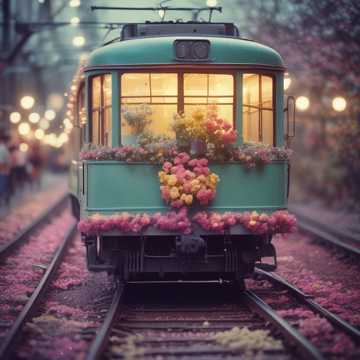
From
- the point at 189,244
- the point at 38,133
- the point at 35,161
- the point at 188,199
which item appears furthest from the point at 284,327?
the point at 35,161

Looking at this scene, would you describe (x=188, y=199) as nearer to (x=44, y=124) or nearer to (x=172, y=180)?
(x=172, y=180)

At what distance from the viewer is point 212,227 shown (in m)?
9.53

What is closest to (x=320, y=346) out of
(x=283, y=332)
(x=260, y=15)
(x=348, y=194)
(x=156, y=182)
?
(x=283, y=332)

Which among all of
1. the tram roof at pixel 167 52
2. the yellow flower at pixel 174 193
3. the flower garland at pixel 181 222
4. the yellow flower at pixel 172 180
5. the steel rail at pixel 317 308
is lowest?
the steel rail at pixel 317 308

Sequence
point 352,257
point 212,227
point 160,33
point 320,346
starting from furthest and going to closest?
1. point 352,257
2. point 160,33
3. point 212,227
4. point 320,346

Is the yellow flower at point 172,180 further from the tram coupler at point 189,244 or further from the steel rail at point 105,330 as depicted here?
the steel rail at point 105,330

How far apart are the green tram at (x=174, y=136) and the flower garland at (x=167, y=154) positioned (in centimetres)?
6

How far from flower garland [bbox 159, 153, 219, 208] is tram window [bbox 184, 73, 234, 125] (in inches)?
30.2

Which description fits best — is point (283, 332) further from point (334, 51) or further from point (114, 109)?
point (334, 51)

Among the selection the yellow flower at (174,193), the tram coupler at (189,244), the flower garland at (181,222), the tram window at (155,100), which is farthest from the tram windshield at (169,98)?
the tram coupler at (189,244)

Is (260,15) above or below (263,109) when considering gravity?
above

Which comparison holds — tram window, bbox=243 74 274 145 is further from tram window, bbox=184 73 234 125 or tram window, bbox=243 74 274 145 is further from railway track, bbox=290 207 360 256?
railway track, bbox=290 207 360 256

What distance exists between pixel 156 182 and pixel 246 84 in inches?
65.8

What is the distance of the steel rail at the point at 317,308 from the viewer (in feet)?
26.4
